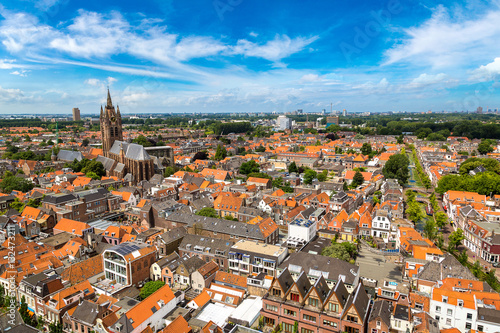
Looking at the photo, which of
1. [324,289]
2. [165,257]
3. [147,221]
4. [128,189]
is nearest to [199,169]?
[128,189]

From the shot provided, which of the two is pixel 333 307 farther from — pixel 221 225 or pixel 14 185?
pixel 14 185

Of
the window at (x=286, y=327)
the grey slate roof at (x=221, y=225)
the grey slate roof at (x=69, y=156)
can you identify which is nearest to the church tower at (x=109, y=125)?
the grey slate roof at (x=69, y=156)

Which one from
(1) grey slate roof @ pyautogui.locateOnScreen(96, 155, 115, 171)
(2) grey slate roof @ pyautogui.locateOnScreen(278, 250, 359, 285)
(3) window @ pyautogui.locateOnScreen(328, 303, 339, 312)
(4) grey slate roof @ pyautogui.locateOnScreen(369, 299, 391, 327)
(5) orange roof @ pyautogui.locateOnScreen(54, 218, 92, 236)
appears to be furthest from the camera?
(1) grey slate roof @ pyautogui.locateOnScreen(96, 155, 115, 171)

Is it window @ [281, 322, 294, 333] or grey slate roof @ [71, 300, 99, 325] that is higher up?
grey slate roof @ [71, 300, 99, 325]

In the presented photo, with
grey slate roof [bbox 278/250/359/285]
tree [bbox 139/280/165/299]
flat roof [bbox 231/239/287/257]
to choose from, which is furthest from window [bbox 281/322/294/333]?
tree [bbox 139/280/165/299]

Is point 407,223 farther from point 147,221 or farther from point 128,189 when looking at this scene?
point 128,189

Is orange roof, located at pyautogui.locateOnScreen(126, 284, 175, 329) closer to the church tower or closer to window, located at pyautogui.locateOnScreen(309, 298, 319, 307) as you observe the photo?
window, located at pyautogui.locateOnScreen(309, 298, 319, 307)
